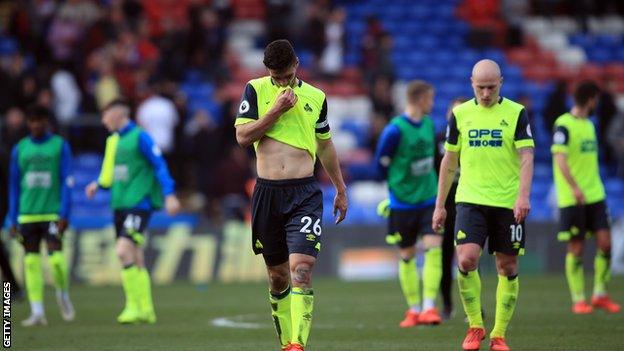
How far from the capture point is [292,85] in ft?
34.5

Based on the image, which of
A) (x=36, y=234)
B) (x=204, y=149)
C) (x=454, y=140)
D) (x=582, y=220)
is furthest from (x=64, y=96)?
(x=454, y=140)

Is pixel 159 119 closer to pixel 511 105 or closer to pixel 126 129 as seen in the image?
pixel 126 129

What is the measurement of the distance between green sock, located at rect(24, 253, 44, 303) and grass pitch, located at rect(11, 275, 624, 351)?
0.39 meters

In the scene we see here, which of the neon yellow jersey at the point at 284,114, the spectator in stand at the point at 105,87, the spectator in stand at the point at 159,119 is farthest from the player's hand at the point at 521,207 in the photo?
the spectator in stand at the point at 105,87

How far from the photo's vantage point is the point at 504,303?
37.2 feet

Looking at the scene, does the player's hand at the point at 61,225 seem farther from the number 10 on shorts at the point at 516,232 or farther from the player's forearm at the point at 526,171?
the player's forearm at the point at 526,171

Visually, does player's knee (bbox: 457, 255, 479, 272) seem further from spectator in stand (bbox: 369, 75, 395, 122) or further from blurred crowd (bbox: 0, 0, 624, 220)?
spectator in stand (bbox: 369, 75, 395, 122)

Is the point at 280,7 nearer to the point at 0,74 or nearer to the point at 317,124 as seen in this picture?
the point at 0,74

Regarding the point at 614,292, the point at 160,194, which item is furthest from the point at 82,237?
the point at 614,292

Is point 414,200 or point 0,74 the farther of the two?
point 0,74

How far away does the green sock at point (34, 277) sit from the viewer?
15.3 metres

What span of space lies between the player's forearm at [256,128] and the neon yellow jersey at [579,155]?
21.2ft

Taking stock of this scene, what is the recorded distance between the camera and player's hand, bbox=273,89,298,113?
10.2m

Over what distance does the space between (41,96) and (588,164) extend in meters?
11.0
